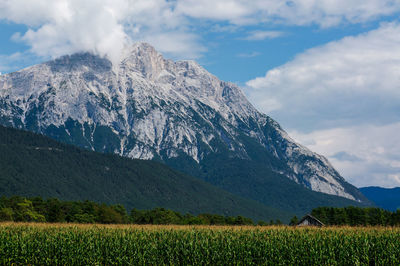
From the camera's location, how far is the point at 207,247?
49.2 metres

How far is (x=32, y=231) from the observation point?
195 feet

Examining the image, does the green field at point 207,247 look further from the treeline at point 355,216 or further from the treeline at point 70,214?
the treeline at point 355,216

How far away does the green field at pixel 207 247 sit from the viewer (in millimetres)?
45906

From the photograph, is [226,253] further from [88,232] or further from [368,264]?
[88,232]

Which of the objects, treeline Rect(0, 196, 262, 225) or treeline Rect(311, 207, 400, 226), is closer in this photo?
treeline Rect(0, 196, 262, 225)

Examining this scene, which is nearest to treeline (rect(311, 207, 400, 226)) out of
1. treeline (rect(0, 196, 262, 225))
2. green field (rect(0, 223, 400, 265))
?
treeline (rect(0, 196, 262, 225))

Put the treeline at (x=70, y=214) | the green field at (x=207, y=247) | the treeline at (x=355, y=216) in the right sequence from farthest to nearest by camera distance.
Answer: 1. the treeline at (x=355, y=216)
2. the treeline at (x=70, y=214)
3. the green field at (x=207, y=247)

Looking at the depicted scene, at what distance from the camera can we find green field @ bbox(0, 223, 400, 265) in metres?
45.9

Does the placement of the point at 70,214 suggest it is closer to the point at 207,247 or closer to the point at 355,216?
the point at 355,216

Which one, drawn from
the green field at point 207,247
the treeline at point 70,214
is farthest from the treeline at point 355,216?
the green field at point 207,247

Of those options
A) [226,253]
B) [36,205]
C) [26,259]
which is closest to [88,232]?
[26,259]

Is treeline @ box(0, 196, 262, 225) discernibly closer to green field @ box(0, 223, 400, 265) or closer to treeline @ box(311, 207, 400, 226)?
treeline @ box(311, 207, 400, 226)

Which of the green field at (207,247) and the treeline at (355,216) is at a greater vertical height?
the treeline at (355,216)

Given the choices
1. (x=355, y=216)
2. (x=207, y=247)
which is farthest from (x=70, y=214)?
(x=207, y=247)
